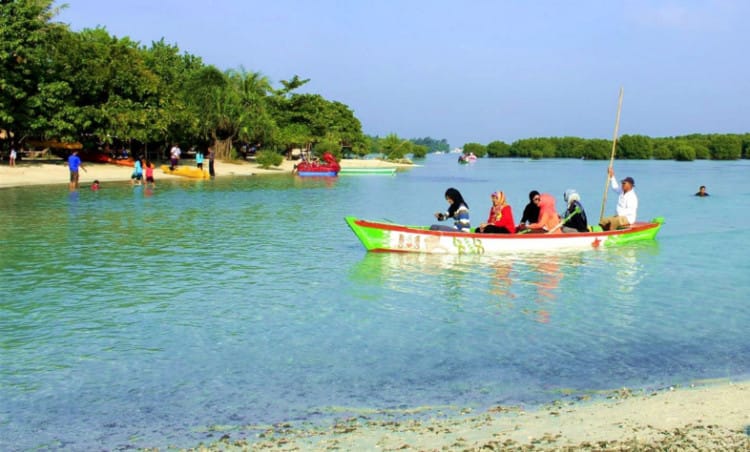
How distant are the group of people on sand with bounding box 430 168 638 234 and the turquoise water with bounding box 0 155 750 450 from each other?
2.42ft

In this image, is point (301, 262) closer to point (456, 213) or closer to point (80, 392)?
point (456, 213)

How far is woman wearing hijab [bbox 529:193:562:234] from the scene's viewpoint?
16812mm

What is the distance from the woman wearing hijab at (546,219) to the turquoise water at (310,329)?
2.33ft


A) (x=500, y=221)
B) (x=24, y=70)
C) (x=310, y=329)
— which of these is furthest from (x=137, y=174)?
(x=310, y=329)

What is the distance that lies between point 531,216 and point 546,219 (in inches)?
22.7

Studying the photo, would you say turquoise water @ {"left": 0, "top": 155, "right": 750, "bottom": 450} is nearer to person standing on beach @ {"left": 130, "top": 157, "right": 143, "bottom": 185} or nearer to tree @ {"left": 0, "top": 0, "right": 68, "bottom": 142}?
person standing on beach @ {"left": 130, "top": 157, "right": 143, "bottom": 185}

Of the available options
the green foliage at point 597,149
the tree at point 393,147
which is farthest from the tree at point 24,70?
the green foliage at point 597,149

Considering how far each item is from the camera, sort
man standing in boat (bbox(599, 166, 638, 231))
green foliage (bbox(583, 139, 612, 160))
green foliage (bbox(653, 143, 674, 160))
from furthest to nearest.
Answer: green foliage (bbox(583, 139, 612, 160)) → green foliage (bbox(653, 143, 674, 160)) → man standing in boat (bbox(599, 166, 638, 231))

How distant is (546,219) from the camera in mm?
16922

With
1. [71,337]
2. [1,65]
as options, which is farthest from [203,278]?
[1,65]

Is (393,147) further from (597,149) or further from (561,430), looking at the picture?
(561,430)

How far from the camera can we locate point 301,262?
1596 centimetres

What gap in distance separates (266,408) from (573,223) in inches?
487

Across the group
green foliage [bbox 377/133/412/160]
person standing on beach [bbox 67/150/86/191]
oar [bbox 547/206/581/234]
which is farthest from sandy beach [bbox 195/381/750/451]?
green foliage [bbox 377/133/412/160]
